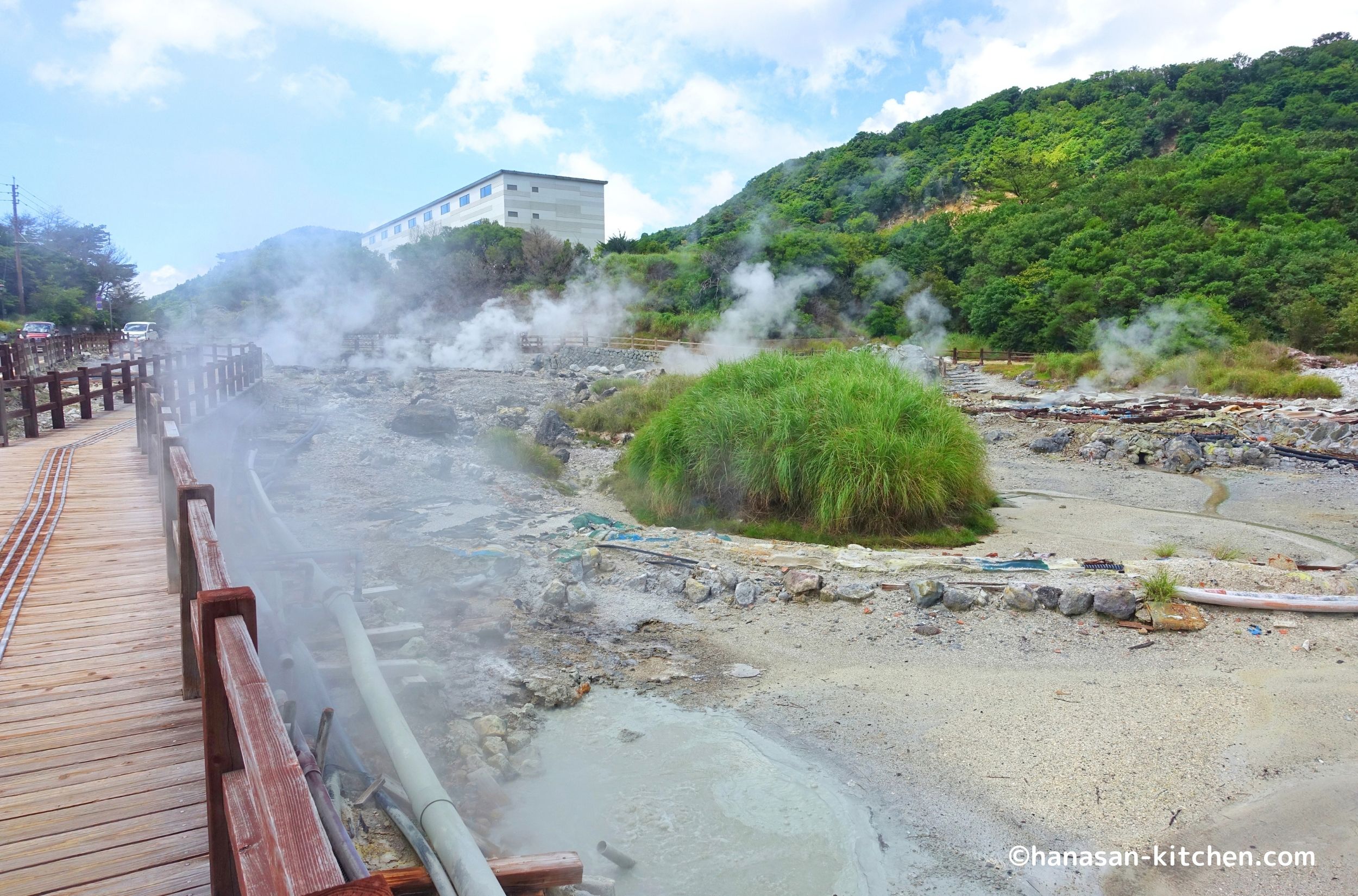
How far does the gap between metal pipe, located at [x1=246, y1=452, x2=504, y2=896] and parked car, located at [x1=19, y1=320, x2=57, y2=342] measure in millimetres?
28521

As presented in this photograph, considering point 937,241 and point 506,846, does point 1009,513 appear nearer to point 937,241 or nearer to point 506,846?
point 506,846

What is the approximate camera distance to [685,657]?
21.1 ft

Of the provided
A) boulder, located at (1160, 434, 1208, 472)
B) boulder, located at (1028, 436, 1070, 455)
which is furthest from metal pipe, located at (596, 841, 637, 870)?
boulder, located at (1028, 436, 1070, 455)

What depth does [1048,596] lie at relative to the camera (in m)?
7.08

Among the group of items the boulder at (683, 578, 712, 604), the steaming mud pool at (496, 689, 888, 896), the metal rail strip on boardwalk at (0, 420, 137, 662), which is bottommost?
the steaming mud pool at (496, 689, 888, 896)

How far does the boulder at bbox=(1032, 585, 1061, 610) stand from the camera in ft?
23.2

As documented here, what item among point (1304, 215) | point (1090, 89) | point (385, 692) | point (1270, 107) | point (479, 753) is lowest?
point (479, 753)

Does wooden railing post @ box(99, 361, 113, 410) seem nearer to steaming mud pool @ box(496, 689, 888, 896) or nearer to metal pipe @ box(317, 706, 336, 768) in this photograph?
steaming mud pool @ box(496, 689, 888, 896)

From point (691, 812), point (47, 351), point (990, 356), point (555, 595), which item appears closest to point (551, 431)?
point (555, 595)

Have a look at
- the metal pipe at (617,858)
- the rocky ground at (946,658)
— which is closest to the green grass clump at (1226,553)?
the rocky ground at (946,658)

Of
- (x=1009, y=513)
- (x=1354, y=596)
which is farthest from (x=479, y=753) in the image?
(x=1009, y=513)

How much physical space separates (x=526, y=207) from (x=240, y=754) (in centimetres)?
5602

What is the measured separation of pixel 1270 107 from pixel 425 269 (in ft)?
148

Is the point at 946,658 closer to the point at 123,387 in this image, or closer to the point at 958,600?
the point at 958,600
